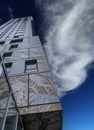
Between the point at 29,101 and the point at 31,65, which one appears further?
the point at 31,65

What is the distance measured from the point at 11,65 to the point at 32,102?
4.07m

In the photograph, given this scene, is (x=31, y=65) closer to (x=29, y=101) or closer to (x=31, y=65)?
(x=31, y=65)

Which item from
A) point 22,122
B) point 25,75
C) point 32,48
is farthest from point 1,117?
point 32,48

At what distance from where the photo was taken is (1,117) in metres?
4.58

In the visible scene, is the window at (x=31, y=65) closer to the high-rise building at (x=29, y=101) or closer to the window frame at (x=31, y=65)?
the window frame at (x=31, y=65)

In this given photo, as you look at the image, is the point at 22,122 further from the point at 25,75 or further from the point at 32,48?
the point at 32,48

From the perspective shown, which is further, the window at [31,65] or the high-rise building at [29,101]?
the window at [31,65]

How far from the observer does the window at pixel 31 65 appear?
9344mm

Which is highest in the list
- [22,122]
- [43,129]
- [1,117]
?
[1,117]

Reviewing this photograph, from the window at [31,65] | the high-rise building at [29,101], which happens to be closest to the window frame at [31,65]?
the window at [31,65]

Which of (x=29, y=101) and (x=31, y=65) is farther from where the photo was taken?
(x=31, y=65)

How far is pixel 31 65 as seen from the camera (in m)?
9.77

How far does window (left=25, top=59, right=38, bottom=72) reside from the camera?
9.34m

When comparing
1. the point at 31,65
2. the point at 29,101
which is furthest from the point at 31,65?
the point at 29,101
